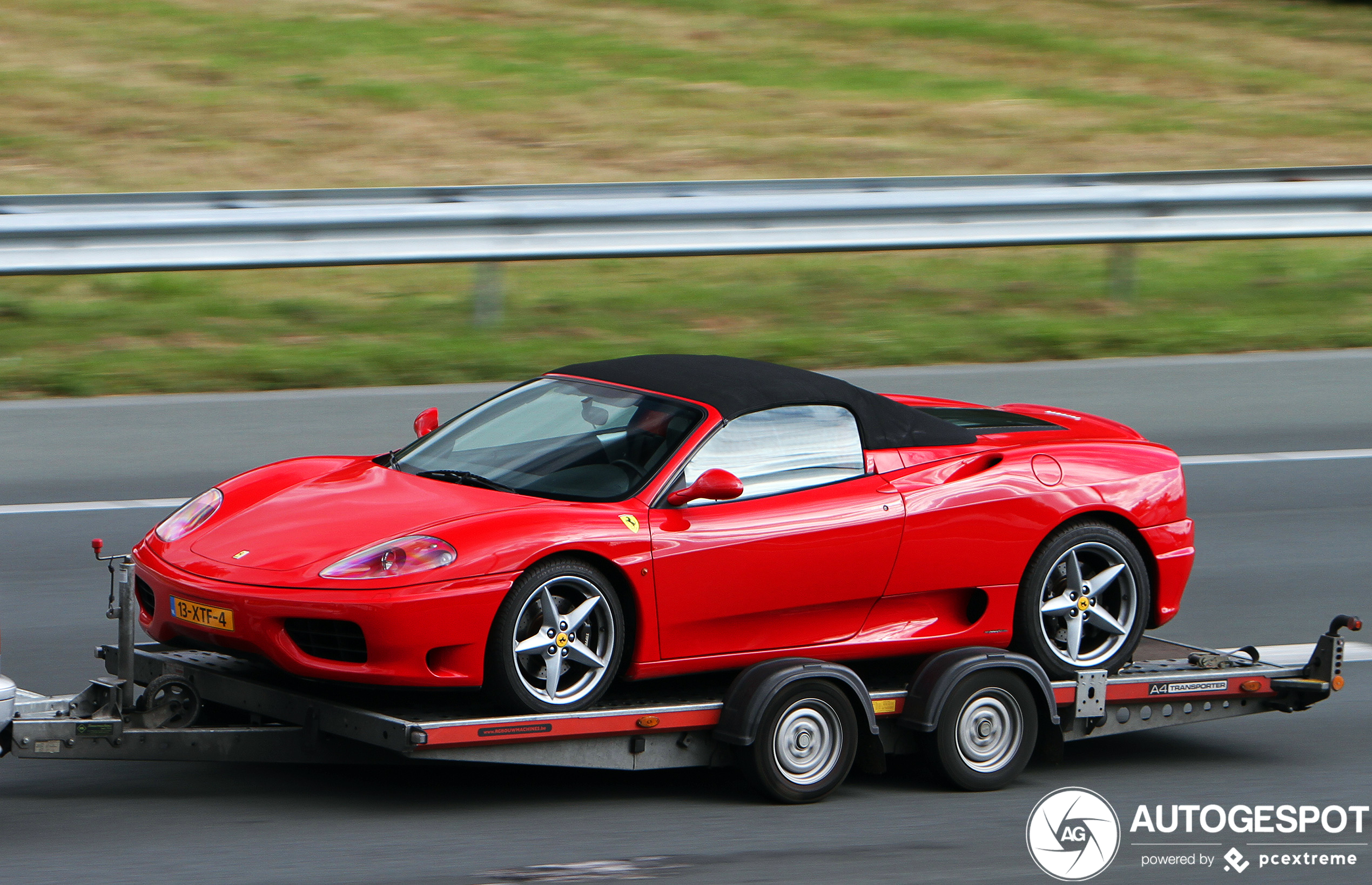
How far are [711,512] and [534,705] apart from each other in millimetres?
918

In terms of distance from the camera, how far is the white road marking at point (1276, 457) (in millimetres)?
11023

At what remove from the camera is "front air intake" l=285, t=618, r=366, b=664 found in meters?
5.57

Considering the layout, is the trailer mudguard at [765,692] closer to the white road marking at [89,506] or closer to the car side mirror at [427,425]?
the car side mirror at [427,425]

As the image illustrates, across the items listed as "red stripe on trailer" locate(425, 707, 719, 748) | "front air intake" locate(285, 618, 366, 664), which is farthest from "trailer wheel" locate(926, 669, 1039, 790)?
"front air intake" locate(285, 618, 366, 664)

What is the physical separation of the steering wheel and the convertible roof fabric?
1.08 feet

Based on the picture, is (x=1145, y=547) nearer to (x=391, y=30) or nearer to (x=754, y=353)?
(x=754, y=353)

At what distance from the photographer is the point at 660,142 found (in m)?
17.1

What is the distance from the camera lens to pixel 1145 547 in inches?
270

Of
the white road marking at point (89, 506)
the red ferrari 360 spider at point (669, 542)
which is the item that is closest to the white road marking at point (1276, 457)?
the red ferrari 360 spider at point (669, 542)

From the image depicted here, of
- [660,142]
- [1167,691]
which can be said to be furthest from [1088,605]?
[660,142]

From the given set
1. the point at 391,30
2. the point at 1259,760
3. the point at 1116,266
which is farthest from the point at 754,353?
the point at 391,30

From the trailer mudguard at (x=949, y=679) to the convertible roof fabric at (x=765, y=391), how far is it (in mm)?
835

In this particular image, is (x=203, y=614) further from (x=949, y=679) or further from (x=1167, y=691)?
(x=1167, y=691)

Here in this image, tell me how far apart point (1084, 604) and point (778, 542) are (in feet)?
4.43
